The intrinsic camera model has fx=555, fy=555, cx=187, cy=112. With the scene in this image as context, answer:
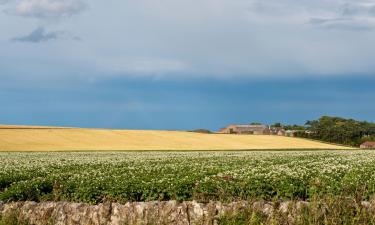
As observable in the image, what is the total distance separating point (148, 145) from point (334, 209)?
74135 mm

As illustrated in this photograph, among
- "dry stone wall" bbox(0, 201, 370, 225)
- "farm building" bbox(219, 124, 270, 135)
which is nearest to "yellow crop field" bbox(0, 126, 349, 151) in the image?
"farm building" bbox(219, 124, 270, 135)

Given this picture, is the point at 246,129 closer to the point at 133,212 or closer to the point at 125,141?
the point at 125,141

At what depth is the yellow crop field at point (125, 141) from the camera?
81.1 metres

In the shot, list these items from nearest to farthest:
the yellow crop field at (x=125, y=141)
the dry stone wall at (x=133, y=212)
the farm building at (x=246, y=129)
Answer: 1. the dry stone wall at (x=133, y=212)
2. the yellow crop field at (x=125, y=141)
3. the farm building at (x=246, y=129)

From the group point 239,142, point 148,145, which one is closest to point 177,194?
point 148,145

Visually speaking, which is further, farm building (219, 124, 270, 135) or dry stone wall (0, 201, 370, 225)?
farm building (219, 124, 270, 135)

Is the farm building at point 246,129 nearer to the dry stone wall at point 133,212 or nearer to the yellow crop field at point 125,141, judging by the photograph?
the yellow crop field at point 125,141

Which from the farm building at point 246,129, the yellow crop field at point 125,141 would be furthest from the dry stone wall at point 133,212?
the farm building at point 246,129

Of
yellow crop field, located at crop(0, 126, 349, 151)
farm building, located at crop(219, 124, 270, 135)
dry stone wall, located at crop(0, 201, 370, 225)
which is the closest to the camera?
dry stone wall, located at crop(0, 201, 370, 225)

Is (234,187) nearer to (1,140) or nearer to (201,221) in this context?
(201,221)

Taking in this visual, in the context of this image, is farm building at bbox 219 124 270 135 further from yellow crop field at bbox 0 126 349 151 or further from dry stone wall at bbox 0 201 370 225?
dry stone wall at bbox 0 201 370 225

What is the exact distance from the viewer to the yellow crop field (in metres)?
81.1

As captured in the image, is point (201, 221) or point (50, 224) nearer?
point (201, 221)

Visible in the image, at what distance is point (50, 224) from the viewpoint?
16453mm
